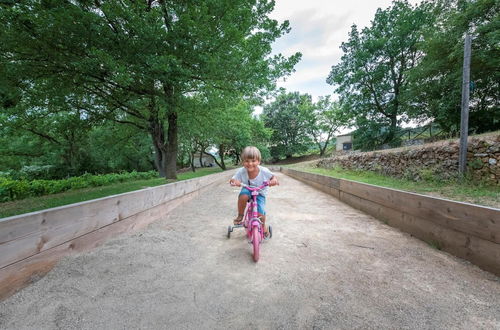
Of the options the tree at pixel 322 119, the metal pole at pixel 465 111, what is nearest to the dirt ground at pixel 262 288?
the metal pole at pixel 465 111

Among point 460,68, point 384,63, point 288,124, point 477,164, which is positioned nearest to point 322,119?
point 288,124

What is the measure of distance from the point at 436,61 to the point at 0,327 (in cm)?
1826

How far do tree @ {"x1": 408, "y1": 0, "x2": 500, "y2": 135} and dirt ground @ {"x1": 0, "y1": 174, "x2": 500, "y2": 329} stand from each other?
35.8 ft

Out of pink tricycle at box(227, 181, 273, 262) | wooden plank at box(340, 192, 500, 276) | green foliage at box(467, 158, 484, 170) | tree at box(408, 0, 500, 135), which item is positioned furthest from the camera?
tree at box(408, 0, 500, 135)

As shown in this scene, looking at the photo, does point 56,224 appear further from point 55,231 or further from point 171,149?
point 171,149

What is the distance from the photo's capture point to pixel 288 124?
4103cm

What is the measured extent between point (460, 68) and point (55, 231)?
17.8 meters

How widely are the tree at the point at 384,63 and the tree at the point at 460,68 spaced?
3968 mm

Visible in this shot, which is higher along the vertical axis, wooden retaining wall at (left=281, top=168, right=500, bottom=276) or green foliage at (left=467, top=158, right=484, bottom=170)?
green foliage at (left=467, top=158, right=484, bottom=170)

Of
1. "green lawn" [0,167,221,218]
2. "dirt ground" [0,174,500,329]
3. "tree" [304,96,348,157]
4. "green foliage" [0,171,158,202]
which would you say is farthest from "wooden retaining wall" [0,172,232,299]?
"tree" [304,96,348,157]

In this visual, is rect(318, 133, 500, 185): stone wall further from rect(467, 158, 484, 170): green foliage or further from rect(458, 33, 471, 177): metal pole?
rect(458, 33, 471, 177): metal pole

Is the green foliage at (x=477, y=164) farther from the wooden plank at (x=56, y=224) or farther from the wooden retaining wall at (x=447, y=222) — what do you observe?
the wooden plank at (x=56, y=224)

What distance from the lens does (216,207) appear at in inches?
205

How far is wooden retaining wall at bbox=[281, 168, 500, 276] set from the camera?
197cm
